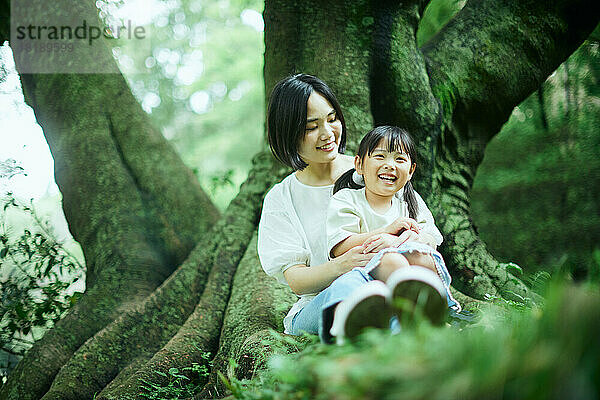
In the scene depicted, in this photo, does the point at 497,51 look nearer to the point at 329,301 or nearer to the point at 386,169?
the point at 386,169

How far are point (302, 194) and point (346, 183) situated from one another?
250mm

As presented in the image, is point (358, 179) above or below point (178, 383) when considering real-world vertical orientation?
above

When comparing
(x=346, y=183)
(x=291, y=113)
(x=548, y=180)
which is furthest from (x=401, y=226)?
(x=548, y=180)

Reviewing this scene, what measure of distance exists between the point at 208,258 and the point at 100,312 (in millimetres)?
781

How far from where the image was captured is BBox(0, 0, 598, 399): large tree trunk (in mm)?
3090

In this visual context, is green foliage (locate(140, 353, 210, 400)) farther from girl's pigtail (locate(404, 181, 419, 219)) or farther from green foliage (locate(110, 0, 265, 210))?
green foliage (locate(110, 0, 265, 210))

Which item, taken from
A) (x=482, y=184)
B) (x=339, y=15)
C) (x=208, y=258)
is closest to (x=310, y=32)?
(x=339, y=15)

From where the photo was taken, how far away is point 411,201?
2.31 meters

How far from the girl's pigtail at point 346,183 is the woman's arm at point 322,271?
0.37m

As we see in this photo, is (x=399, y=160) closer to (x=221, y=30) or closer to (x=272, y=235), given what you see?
(x=272, y=235)

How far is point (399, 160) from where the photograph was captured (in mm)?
2166

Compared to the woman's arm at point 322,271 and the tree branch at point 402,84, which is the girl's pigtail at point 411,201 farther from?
the tree branch at point 402,84

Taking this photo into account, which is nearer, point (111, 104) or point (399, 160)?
point (399, 160)

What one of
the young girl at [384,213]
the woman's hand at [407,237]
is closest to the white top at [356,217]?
the young girl at [384,213]
